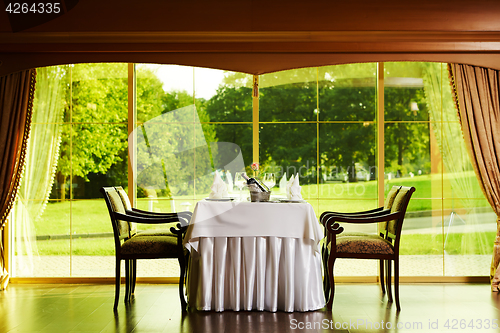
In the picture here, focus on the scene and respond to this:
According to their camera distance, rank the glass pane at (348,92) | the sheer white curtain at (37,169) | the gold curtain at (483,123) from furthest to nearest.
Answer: the glass pane at (348,92), the sheer white curtain at (37,169), the gold curtain at (483,123)

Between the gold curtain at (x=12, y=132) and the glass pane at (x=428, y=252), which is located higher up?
the gold curtain at (x=12, y=132)

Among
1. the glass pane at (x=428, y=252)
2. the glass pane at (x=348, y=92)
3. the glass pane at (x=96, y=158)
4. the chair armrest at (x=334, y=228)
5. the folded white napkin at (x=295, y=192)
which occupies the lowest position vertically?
the glass pane at (x=428, y=252)

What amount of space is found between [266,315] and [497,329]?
1538 millimetres

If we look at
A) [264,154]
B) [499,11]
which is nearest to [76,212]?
[264,154]

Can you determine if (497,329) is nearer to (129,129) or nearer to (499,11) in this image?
(499,11)

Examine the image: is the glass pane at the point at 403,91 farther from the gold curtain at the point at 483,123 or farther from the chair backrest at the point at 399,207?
the chair backrest at the point at 399,207

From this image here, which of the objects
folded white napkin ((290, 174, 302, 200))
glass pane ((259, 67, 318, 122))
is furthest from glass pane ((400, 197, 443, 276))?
glass pane ((259, 67, 318, 122))

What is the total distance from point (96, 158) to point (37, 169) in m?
0.66

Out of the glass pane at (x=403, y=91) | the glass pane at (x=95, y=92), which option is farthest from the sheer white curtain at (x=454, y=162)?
the glass pane at (x=95, y=92)

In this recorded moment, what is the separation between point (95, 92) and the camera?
442 centimetres

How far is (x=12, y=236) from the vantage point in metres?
3.99

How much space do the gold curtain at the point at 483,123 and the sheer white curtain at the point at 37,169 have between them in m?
4.08

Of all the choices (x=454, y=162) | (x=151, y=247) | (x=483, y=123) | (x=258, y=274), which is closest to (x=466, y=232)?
(x=454, y=162)

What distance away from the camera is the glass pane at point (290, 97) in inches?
298
